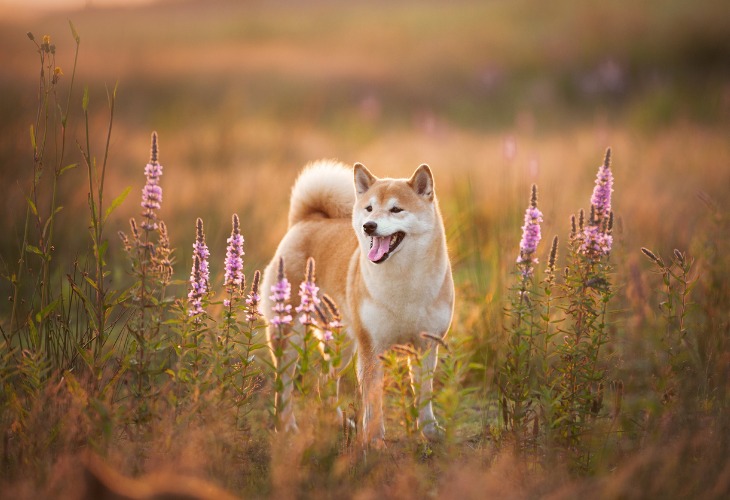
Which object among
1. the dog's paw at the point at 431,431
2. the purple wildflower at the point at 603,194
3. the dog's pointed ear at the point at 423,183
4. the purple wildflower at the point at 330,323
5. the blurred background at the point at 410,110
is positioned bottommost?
the dog's paw at the point at 431,431

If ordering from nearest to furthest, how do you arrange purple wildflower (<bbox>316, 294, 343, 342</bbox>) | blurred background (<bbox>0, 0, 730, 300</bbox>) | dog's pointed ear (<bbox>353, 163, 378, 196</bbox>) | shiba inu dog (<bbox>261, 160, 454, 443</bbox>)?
purple wildflower (<bbox>316, 294, 343, 342</bbox>), shiba inu dog (<bbox>261, 160, 454, 443</bbox>), dog's pointed ear (<bbox>353, 163, 378, 196</bbox>), blurred background (<bbox>0, 0, 730, 300</bbox>)

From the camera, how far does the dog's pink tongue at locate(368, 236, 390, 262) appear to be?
14.7ft

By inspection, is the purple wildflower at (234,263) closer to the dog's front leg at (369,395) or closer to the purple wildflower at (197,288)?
the purple wildflower at (197,288)

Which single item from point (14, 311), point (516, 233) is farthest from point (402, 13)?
point (14, 311)

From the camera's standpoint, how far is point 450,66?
22.4 metres

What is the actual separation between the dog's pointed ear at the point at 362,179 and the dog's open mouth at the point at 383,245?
54 cm

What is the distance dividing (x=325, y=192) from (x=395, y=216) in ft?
3.91

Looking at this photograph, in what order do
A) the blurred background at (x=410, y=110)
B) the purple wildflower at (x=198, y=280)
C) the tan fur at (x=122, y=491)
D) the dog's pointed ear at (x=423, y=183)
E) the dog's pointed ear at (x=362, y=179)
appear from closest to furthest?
the tan fur at (x=122, y=491), the purple wildflower at (x=198, y=280), the dog's pointed ear at (x=423, y=183), the dog's pointed ear at (x=362, y=179), the blurred background at (x=410, y=110)

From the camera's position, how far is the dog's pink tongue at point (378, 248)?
4.48 m

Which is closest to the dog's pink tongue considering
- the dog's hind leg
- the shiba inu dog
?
the shiba inu dog

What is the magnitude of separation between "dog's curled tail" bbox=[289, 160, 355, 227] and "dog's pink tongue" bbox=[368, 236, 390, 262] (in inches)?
43.2

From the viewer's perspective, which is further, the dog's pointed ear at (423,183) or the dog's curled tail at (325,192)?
the dog's curled tail at (325,192)

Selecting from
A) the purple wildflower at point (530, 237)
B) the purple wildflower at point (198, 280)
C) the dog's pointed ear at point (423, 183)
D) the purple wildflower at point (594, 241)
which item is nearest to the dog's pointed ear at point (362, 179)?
the dog's pointed ear at point (423, 183)

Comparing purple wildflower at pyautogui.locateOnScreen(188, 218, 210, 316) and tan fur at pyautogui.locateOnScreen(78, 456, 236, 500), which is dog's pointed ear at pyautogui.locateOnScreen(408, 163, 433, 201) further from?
tan fur at pyautogui.locateOnScreen(78, 456, 236, 500)
